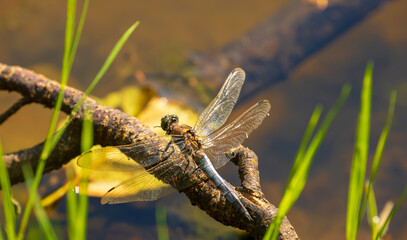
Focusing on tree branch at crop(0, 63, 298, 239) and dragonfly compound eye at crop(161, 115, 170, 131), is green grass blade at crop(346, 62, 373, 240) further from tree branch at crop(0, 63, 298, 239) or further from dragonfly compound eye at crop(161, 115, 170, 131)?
dragonfly compound eye at crop(161, 115, 170, 131)

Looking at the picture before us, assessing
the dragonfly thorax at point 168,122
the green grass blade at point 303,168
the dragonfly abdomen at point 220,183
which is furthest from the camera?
the dragonfly thorax at point 168,122

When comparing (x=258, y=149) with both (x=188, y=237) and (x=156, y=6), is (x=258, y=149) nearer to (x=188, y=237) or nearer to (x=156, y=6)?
(x=188, y=237)

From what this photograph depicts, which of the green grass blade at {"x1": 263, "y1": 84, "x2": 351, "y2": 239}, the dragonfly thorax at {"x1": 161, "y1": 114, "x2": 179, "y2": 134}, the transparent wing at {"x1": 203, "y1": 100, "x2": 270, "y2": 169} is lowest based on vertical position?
the green grass blade at {"x1": 263, "y1": 84, "x2": 351, "y2": 239}

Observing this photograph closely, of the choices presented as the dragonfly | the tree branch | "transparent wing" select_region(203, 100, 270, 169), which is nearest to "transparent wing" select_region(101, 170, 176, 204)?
the dragonfly

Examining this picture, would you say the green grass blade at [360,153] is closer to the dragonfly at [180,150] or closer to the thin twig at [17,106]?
the dragonfly at [180,150]

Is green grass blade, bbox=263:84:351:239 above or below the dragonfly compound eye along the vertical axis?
below


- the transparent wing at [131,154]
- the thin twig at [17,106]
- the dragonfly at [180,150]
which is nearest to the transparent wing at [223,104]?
the dragonfly at [180,150]
